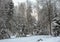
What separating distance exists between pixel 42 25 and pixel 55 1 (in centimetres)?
462

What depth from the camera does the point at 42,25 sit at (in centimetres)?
2402

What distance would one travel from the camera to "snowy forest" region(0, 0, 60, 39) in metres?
19.2

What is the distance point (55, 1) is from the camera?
2178 centimetres

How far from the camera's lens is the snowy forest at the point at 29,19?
756 inches

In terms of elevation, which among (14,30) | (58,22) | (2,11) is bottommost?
(14,30)

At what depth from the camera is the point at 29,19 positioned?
27.3m

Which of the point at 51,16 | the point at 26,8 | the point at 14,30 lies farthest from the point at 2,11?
the point at 26,8

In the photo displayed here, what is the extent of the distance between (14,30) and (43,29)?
4.67m

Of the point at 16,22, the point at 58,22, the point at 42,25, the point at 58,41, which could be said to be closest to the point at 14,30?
the point at 16,22

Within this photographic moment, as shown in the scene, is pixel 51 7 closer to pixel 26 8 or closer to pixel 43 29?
pixel 43 29

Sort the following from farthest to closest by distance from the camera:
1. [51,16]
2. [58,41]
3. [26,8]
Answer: [26,8]
[51,16]
[58,41]

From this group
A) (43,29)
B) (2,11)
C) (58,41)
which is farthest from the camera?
(43,29)

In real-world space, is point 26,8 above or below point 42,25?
above

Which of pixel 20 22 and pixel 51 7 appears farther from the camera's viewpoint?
pixel 20 22
